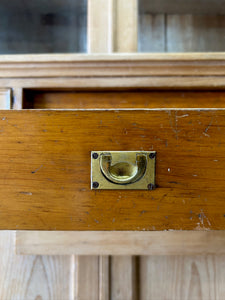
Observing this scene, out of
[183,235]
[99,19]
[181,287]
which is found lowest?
[181,287]

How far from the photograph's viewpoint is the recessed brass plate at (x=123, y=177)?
0.34 meters

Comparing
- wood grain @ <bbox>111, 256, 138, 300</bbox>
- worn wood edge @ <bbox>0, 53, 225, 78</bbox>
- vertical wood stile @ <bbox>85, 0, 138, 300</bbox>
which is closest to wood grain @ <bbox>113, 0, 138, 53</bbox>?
vertical wood stile @ <bbox>85, 0, 138, 300</bbox>

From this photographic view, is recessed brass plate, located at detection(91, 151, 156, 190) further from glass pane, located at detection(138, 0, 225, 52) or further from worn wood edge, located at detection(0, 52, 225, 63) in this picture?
glass pane, located at detection(138, 0, 225, 52)

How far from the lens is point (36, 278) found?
25.3 inches

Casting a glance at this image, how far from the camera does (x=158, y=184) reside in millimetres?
339

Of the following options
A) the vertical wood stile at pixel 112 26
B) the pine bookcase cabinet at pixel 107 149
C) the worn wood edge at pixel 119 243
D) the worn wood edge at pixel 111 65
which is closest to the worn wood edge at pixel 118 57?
the worn wood edge at pixel 111 65

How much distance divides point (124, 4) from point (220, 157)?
0.44 meters

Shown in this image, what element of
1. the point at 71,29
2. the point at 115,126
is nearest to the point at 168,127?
the point at 115,126

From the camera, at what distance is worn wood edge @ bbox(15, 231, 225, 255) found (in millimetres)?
601

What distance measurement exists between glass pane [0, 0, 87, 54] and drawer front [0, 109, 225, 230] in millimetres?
421

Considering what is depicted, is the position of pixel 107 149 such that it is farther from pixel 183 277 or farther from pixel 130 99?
pixel 183 277

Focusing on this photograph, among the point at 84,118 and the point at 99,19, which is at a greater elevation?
the point at 99,19

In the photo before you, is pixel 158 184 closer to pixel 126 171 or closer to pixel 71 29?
pixel 126 171

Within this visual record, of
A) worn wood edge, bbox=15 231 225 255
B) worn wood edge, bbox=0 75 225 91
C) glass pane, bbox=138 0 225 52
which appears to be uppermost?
glass pane, bbox=138 0 225 52
